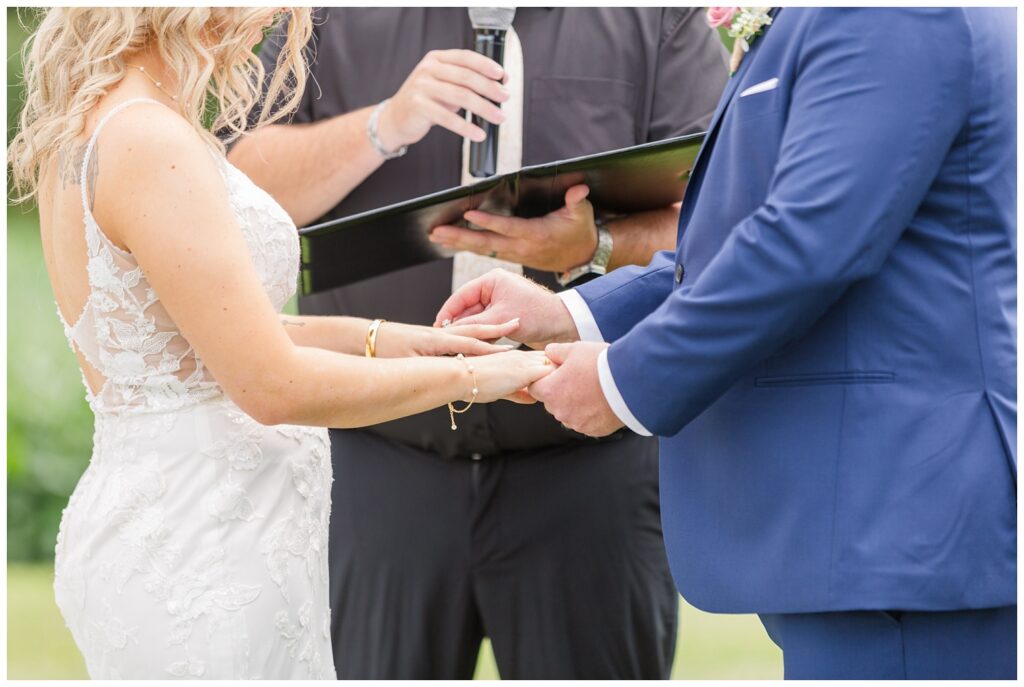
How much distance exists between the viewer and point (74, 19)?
2053mm

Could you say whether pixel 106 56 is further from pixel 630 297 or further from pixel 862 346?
pixel 862 346

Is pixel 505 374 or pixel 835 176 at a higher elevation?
pixel 835 176

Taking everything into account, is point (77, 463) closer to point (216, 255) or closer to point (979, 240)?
point (216, 255)

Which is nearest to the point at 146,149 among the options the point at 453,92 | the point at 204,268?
the point at 204,268

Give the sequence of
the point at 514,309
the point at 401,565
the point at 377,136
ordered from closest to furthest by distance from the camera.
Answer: the point at 514,309
the point at 377,136
the point at 401,565

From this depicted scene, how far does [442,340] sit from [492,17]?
0.67m

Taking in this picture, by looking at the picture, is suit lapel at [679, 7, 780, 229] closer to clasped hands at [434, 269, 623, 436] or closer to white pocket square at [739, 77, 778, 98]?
white pocket square at [739, 77, 778, 98]

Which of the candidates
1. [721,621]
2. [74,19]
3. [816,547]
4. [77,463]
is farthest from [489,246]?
[77,463]

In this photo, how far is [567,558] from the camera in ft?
9.43

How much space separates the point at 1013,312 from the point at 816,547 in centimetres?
45

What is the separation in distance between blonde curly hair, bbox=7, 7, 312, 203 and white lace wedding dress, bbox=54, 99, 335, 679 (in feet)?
0.33

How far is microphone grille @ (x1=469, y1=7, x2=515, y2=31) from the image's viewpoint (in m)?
2.46

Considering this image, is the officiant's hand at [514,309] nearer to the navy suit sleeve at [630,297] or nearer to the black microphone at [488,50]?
the navy suit sleeve at [630,297]

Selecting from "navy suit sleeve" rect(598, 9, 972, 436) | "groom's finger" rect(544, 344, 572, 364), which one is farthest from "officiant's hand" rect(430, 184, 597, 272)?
"navy suit sleeve" rect(598, 9, 972, 436)
